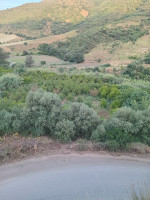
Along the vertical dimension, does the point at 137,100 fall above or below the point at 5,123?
below

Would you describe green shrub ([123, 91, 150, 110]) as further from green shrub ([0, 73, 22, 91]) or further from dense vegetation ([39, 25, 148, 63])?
dense vegetation ([39, 25, 148, 63])

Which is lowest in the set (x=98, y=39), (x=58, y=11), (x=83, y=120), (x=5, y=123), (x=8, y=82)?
(x=98, y=39)

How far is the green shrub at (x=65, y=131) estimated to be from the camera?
7816mm

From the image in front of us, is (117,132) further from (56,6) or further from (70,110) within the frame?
(56,6)

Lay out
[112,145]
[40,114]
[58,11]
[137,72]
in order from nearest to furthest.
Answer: [112,145], [40,114], [137,72], [58,11]

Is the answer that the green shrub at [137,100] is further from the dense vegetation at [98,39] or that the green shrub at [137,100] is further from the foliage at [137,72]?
the dense vegetation at [98,39]

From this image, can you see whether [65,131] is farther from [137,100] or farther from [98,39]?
[98,39]

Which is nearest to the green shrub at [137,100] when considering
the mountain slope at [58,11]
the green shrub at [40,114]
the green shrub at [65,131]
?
the green shrub at [65,131]

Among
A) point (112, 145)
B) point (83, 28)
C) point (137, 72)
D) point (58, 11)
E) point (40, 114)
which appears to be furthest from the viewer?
point (58, 11)

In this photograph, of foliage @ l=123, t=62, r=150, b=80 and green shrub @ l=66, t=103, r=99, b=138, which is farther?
foliage @ l=123, t=62, r=150, b=80

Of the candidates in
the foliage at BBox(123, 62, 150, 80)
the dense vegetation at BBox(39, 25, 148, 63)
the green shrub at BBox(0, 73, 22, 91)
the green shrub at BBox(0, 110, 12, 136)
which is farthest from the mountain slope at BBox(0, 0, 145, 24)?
the green shrub at BBox(0, 110, 12, 136)

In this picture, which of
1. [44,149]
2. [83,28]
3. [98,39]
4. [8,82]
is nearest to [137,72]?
[8,82]

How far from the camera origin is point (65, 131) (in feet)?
25.6

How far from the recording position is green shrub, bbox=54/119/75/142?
7.82 metres
